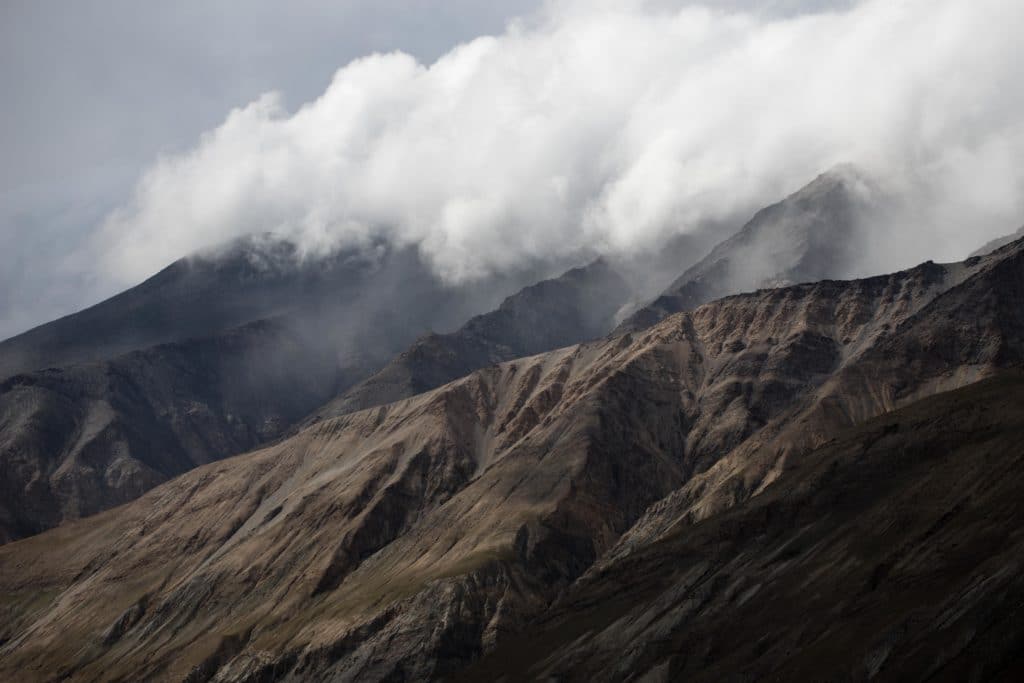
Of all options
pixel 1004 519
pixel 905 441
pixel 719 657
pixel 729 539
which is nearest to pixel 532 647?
pixel 729 539

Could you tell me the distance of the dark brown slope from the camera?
370ft

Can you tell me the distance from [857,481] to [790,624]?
46.1 meters

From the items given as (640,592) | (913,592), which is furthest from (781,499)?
(913,592)

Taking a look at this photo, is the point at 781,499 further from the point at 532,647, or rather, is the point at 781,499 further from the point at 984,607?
the point at 984,607

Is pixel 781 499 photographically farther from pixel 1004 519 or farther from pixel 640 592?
pixel 1004 519

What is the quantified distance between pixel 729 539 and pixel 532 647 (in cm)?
3639

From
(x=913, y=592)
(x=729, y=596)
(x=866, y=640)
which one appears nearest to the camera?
(x=866, y=640)

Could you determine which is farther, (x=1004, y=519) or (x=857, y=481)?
(x=857, y=481)

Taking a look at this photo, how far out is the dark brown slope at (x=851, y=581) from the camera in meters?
113

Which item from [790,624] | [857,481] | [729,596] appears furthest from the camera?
[857,481]

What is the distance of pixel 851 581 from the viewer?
5782 inches

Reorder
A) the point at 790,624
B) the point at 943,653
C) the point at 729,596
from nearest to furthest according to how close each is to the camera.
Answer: the point at 943,653
the point at 790,624
the point at 729,596

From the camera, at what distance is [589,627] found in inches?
7259

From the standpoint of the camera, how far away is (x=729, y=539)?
610 feet
